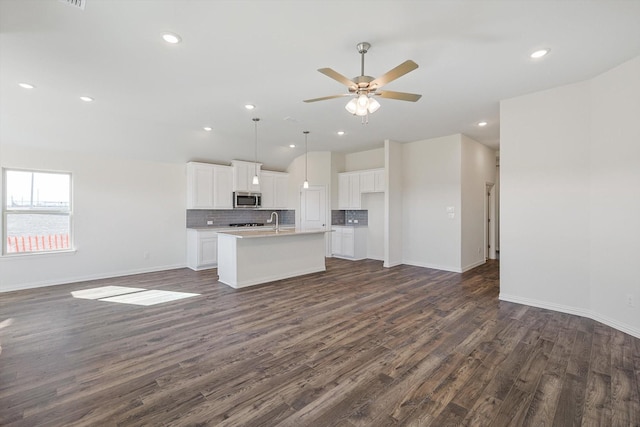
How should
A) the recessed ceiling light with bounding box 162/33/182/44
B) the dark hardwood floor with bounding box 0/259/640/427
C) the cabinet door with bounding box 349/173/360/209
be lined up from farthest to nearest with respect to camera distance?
the cabinet door with bounding box 349/173/360/209 < the recessed ceiling light with bounding box 162/33/182/44 < the dark hardwood floor with bounding box 0/259/640/427

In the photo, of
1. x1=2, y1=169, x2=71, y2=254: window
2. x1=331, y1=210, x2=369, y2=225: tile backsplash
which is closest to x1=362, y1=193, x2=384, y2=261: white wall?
x1=331, y1=210, x2=369, y2=225: tile backsplash

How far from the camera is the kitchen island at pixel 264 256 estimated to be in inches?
195

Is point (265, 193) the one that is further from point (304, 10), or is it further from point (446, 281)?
point (304, 10)

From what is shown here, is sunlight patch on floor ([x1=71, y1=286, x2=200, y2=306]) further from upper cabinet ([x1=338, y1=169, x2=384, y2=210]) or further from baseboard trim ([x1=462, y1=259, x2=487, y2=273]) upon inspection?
baseboard trim ([x1=462, y1=259, x2=487, y2=273])

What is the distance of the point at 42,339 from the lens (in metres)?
3.00

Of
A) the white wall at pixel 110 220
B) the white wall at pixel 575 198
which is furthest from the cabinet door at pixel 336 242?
the white wall at pixel 575 198

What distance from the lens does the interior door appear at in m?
7.88

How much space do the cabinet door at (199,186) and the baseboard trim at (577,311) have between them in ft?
20.3

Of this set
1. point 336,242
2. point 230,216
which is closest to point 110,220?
point 230,216

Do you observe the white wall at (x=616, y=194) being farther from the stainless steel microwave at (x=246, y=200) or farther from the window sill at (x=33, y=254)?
the window sill at (x=33, y=254)

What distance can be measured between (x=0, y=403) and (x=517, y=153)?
5939 millimetres

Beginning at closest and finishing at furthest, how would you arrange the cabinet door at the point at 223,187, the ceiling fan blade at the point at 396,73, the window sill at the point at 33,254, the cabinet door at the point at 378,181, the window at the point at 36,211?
the ceiling fan blade at the point at 396,73
the window sill at the point at 33,254
the window at the point at 36,211
the cabinet door at the point at 223,187
the cabinet door at the point at 378,181

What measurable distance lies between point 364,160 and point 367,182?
0.78 metres

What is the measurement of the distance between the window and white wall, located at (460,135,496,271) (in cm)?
789
